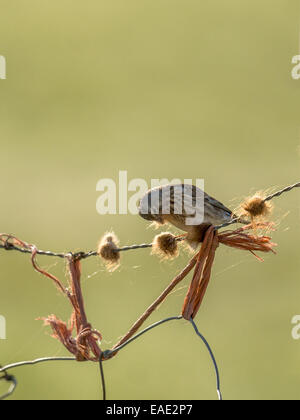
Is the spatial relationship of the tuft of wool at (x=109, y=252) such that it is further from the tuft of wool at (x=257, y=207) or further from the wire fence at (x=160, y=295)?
the tuft of wool at (x=257, y=207)

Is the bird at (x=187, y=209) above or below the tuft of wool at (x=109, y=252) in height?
above

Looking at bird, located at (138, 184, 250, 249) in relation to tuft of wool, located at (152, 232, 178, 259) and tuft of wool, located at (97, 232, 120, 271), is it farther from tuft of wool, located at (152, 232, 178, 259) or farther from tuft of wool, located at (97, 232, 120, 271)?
tuft of wool, located at (97, 232, 120, 271)

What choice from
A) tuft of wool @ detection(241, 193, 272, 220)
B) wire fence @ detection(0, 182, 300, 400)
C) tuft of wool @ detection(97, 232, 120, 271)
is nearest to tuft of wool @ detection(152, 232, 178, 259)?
wire fence @ detection(0, 182, 300, 400)

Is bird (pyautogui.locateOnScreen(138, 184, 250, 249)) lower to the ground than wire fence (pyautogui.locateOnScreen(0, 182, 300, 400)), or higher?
higher

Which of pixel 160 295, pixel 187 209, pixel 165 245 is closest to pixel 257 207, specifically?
pixel 187 209

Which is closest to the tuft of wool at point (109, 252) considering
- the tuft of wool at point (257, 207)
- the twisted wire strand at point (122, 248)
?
the twisted wire strand at point (122, 248)

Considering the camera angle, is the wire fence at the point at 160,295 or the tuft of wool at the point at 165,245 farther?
the tuft of wool at the point at 165,245

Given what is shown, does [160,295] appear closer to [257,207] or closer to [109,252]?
[109,252]
